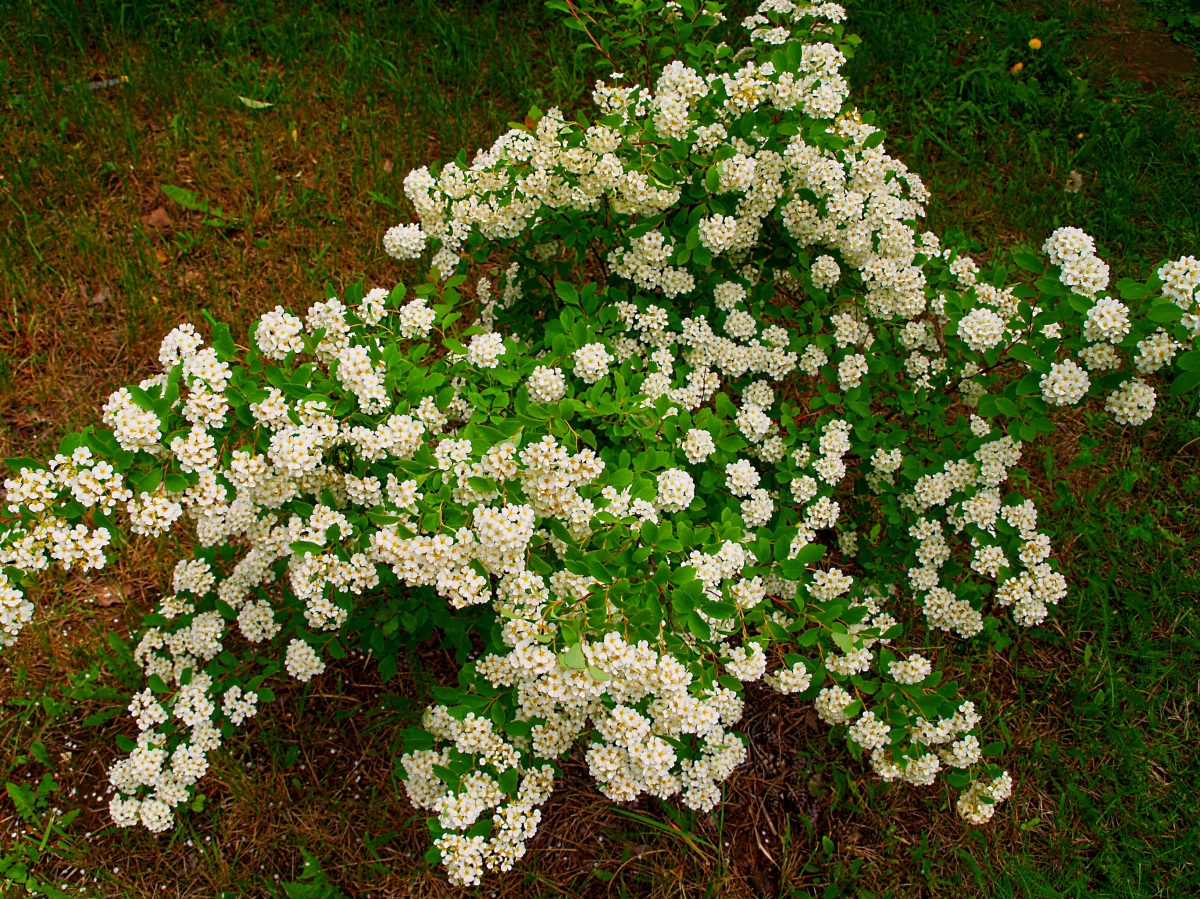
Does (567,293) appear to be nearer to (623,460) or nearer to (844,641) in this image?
(623,460)

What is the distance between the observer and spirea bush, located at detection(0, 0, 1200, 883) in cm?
190

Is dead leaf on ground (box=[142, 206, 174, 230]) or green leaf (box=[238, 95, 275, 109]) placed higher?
green leaf (box=[238, 95, 275, 109])

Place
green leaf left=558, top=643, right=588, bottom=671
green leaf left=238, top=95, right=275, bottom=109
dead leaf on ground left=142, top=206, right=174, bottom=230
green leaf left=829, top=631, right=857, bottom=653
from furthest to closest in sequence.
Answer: green leaf left=238, top=95, right=275, bottom=109
dead leaf on ground left=142, top=206, right=174, bottom=230
green leaf left=829, top=631, right=857, bottom=653
green leaf left=558, top=643, right=588, bottom=671

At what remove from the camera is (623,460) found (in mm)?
2092

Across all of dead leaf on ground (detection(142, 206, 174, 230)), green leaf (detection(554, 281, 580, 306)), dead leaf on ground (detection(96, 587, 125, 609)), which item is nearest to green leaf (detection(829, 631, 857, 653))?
green leaf (detection(554, 281, 580, 306))

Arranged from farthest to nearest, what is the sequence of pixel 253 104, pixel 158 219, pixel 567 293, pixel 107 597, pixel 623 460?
pixel 253 104, pixel 158 219, pixel 107 597, pixel 567 293, pixel 623 460

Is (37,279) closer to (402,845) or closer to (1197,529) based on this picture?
(402,845)

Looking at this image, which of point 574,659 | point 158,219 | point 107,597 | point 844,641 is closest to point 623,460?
point 574,659

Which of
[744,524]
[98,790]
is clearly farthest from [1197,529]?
[98,790]

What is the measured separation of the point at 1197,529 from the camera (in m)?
3.50

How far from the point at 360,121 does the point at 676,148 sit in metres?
2.73

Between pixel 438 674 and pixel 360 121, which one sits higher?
pixel 360 121

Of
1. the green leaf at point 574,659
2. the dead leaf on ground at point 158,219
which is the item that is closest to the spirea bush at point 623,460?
the green leaf at point 574,659

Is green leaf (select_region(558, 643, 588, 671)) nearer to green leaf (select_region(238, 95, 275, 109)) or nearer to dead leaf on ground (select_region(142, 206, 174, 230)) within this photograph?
dead leaf on ground (select_region(142, 206, 174, 230))
